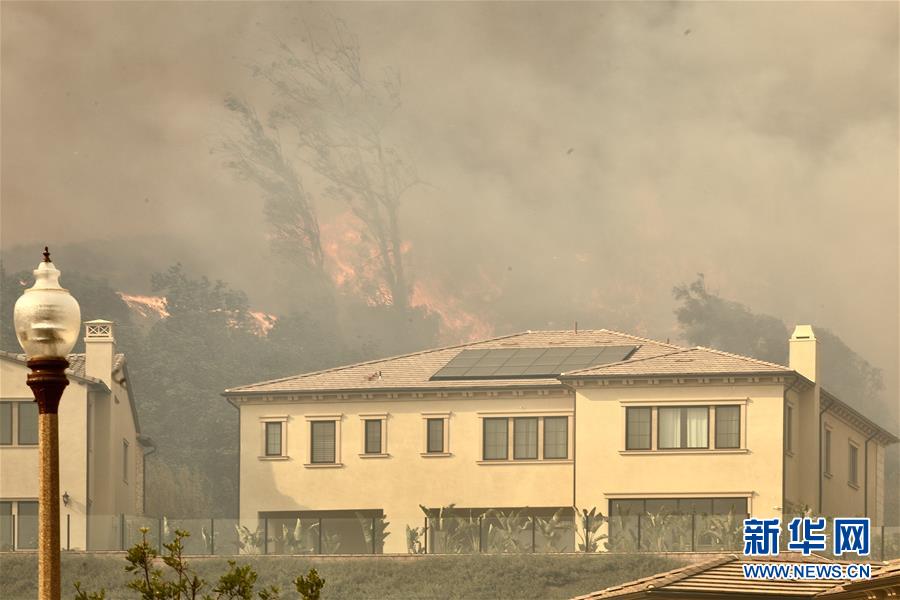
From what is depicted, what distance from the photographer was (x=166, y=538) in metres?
89.4

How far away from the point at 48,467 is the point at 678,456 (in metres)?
69.3

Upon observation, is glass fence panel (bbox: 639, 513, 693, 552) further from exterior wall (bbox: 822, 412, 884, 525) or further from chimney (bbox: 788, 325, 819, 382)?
chimney (bbox: 788, 325, 819, 382)

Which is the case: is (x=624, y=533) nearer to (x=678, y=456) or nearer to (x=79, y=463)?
(x=678, y=456)

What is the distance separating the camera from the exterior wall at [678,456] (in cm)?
8556

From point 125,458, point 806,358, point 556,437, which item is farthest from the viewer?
point 125,458

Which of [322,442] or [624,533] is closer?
[624,533]

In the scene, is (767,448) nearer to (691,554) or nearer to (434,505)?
(691,554)

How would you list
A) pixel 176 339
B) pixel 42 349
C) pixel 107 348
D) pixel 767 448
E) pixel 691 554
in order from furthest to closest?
1. pixel 176 339
2. pixel 107 348
3. pixel 767 448
4. pixel 691 554
5. pixel 42 349

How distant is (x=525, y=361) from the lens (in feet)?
311

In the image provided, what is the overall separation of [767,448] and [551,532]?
386 inches

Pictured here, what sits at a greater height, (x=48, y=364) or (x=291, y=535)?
(x=48, y=364)

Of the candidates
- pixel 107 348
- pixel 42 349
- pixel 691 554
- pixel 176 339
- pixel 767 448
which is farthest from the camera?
pixel 176 339

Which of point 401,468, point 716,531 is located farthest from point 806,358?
point 401,468

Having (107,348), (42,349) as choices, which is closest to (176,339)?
(107,348)
